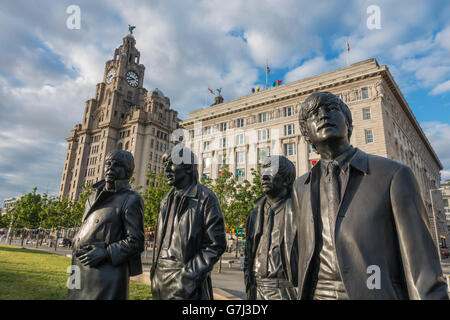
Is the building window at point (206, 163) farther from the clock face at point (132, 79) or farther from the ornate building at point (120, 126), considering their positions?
→ the clock face at point (132, 79)

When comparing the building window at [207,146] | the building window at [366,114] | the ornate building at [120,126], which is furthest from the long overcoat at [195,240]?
the ornate building at [120,126]

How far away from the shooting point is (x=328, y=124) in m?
2.09

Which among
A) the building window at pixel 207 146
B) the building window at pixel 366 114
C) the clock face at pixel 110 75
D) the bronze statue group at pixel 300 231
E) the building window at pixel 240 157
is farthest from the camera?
the clock face at pixel 110 75

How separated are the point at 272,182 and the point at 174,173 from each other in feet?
4.44

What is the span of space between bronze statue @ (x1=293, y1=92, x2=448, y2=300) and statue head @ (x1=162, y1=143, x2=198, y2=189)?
1.84 metres

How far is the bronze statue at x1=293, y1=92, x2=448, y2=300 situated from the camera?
155cm

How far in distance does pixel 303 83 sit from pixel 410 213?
124 ft

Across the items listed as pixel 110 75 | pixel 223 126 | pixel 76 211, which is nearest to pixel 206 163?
pixel 223 126

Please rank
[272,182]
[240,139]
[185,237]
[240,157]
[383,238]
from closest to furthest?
[383,238] < [185,237] < [272,182] < [240,157] < [240,139]

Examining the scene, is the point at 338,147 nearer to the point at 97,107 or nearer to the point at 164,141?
the point at 164,141

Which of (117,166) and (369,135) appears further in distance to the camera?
(369,135)

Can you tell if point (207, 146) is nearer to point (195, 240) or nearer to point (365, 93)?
point (365, 93)

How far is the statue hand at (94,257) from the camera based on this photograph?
3.20 m
